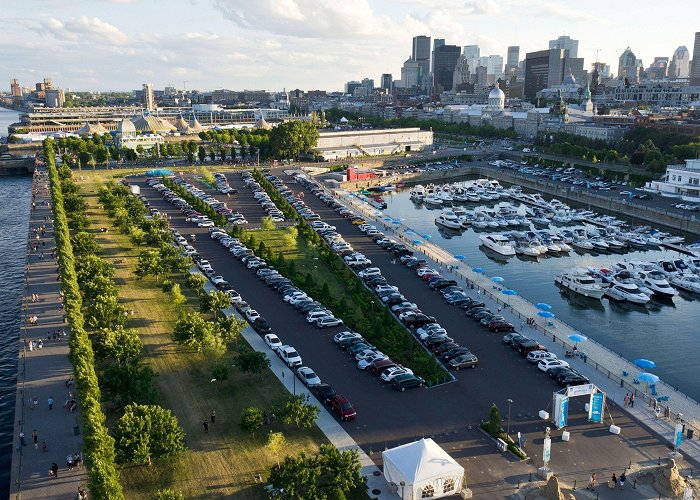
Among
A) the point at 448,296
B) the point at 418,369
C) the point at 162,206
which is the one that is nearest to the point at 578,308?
the point at 448,296

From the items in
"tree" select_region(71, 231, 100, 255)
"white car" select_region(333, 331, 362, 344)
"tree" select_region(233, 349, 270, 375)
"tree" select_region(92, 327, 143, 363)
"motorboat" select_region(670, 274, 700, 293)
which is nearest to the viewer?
"tree" select_region(233, 349, 270, 375)

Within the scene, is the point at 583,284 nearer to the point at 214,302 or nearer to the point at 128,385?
the point at 214,302

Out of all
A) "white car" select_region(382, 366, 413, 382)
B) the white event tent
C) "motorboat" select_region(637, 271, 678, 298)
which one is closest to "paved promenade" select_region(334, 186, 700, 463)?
"white car" select_region(382, 366, 413, 382)

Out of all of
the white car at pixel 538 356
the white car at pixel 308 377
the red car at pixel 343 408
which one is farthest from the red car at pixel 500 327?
the red car at pixel 343 408

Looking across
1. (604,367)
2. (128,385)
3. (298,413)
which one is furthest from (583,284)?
(128,385)

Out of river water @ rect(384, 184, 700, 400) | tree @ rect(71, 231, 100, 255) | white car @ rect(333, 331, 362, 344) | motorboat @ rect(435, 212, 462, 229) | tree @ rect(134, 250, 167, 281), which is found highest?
tree @ rect(71, 231, 100, 255)

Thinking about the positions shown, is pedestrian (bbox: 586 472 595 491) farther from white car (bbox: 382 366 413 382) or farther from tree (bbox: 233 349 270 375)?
tree (bbox: 233 349 270 375)

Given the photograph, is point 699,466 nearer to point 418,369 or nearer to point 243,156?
point 418,369
